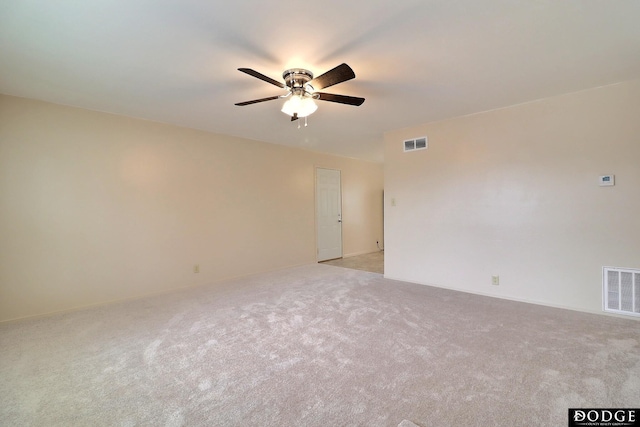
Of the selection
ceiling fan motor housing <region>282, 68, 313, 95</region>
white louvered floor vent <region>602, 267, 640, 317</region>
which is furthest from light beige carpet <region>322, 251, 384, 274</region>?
ceiling fan motor housing <region>282, 68, 313, 95</region>

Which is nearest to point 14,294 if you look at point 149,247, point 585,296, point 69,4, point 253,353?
point 149,247

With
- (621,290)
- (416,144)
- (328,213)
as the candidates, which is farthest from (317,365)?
(328,213)

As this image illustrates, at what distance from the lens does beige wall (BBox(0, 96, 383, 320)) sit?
2.96 m

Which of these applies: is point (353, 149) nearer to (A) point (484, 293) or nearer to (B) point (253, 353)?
(A) point (484, 293)

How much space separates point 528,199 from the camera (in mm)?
3277

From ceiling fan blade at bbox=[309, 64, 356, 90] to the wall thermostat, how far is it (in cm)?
296

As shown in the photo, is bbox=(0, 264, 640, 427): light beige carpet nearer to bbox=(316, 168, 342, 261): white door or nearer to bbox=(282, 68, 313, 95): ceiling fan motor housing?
bbox=(282, 68, 313, 95): ceiling fan motor housing

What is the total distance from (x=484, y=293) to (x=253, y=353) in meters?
3.07

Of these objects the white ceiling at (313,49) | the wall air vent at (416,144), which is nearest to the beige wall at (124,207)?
the white ceiling at (313,49)

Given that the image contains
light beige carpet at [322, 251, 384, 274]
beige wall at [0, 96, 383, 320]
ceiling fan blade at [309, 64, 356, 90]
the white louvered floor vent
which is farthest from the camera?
light beige carpet at [322, 251, 384, 274]

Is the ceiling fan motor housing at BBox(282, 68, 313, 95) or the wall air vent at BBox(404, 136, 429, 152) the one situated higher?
the ceiling fan motor housing at BBox(282, 68, 313, 95)

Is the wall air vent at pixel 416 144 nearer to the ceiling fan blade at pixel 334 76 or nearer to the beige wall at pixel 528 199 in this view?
the beige wall at pixel 528 199

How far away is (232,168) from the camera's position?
462cm

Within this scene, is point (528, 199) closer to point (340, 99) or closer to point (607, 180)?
point (607, 180)
